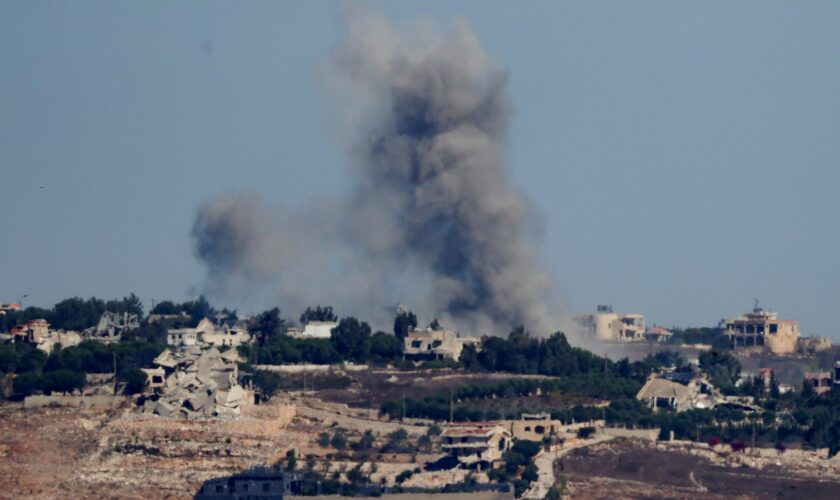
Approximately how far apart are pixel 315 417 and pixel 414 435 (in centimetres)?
348

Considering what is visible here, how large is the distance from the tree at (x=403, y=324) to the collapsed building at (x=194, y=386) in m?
13.8

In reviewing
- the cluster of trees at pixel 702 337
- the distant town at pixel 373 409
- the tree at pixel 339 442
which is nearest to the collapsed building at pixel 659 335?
the cluster of trees at pixel 702 337

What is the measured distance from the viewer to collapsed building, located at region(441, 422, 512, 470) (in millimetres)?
71438

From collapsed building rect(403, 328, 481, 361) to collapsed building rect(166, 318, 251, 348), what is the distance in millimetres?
6404

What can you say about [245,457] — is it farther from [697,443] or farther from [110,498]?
[697,443]

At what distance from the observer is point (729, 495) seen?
7062 centimetres

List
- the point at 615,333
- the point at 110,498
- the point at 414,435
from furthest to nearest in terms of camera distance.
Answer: the point at 615,333
the point at 414,435
the point at 110,498

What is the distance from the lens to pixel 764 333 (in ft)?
368

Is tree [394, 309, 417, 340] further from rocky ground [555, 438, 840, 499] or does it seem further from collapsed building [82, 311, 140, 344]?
rocky ground [555, 438, 840, 499]

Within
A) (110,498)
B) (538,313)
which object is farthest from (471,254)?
(110,498)

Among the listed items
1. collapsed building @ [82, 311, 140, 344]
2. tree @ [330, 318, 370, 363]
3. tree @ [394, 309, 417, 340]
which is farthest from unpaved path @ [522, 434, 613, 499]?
collapsed building @ [82, 311, 140, 344]

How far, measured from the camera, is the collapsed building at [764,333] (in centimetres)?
11200

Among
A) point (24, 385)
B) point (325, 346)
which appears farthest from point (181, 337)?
point (24, 385)

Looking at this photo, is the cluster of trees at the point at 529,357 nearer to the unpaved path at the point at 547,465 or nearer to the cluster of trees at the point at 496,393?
the cluster of trees at the point at 496,393
